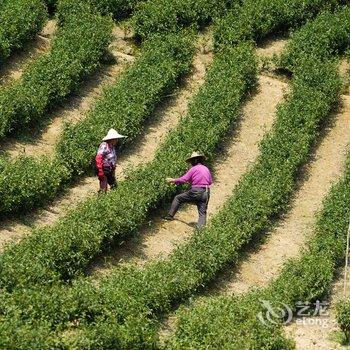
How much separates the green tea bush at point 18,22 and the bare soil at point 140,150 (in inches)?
89.4

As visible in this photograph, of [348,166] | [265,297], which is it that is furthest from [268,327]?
[348,166]

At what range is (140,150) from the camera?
22.7 meters

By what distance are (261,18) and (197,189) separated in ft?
28.5

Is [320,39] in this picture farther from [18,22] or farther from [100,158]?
[100,158]

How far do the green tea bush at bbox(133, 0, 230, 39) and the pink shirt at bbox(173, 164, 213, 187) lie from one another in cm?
714

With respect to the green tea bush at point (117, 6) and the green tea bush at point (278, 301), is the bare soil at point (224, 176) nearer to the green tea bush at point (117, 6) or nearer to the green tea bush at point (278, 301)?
the green tea bush at point (278, 301)

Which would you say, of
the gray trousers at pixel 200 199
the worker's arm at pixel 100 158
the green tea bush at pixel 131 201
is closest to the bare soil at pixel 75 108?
the green tea bush at pixel 131 201

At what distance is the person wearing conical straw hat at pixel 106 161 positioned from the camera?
19906 mm

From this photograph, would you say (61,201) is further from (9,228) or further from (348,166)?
(348,166)

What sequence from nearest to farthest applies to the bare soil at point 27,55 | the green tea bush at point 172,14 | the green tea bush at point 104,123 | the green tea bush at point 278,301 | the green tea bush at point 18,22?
the green tea bush at point 278,301, the green tea bush at point 104,123, the bare soil at point 27,55, the green tea bush at point 18,22, the green tea bush at point 172,14

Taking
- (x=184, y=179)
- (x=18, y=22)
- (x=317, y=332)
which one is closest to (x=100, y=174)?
(x=184, y=179)

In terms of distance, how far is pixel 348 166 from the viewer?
74.1 feet

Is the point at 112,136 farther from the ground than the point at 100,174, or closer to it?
farther from the ground

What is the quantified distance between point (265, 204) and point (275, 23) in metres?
8.16
